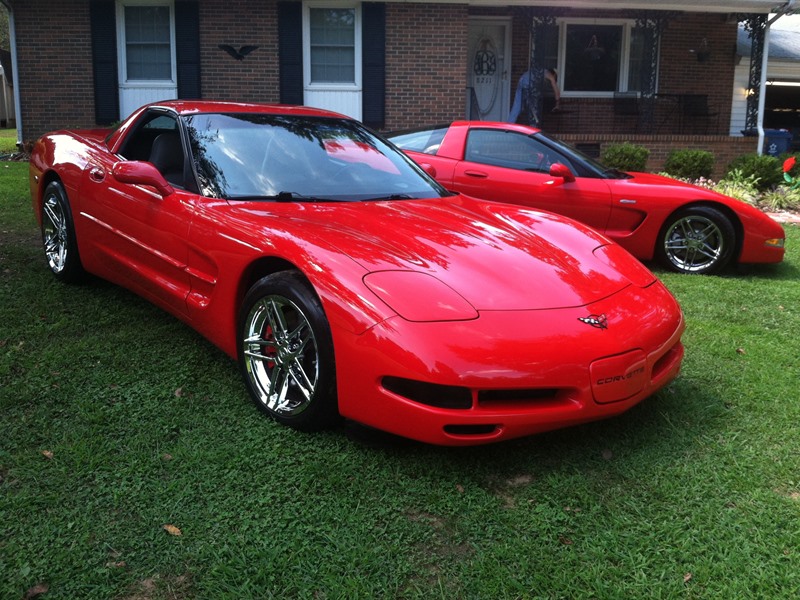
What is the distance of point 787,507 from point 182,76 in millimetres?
12288

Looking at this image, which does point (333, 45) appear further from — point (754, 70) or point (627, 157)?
point (754, 70)

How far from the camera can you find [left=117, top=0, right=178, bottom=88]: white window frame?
41.6 feet

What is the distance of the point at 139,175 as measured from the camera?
12.1ft

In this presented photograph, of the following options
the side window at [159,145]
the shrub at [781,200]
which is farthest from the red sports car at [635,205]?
the shrub at [781,200]

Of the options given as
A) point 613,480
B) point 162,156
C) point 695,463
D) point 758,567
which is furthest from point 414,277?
point 162,156

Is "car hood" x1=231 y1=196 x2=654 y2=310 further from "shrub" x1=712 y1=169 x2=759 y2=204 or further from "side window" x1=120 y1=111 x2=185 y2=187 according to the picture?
"shrub" x1=712 y1=169 x2=759 y2=204

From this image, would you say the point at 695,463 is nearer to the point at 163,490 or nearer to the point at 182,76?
the point at 163,490

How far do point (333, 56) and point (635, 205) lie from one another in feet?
27.2

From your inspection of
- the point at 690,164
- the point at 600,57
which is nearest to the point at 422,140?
the point at 690,164

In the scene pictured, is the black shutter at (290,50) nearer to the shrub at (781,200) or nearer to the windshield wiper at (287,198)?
the shrub at (781,200)

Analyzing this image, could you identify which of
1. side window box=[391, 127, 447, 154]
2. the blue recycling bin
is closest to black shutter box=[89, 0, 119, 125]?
side window box=[391, 127, 447, 154]

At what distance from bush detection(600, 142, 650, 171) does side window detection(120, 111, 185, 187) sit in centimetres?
894

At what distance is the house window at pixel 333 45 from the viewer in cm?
1297

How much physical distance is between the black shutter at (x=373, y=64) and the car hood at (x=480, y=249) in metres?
9.62
